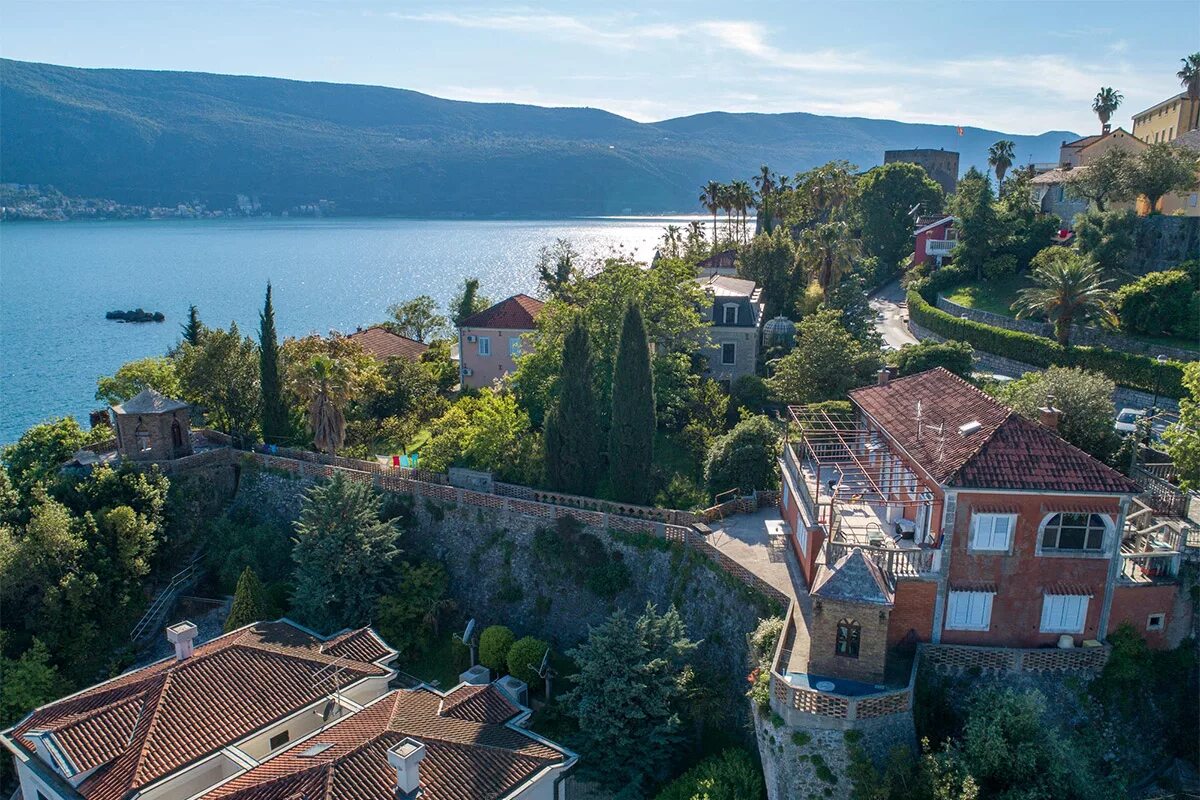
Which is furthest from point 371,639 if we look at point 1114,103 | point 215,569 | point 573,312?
A: point 1114,103

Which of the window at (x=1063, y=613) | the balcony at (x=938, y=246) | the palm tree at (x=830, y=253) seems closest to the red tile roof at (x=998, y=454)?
the window at (x=1063, y=613)

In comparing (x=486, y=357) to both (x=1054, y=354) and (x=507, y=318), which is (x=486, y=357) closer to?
(x=507, y=318)

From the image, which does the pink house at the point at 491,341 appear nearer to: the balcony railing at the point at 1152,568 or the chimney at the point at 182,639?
the chimney at the point at 182,639

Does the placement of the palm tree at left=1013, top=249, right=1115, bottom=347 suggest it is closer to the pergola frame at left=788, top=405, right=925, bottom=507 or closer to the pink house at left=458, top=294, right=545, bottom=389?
the pergola frame at left=788, top=405, right=925, bottom=507

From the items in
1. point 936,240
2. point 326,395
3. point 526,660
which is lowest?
point 526,660

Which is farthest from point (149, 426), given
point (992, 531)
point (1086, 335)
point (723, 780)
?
point (1086, 335)

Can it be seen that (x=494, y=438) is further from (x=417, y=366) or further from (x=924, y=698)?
(x=924, y=698)
